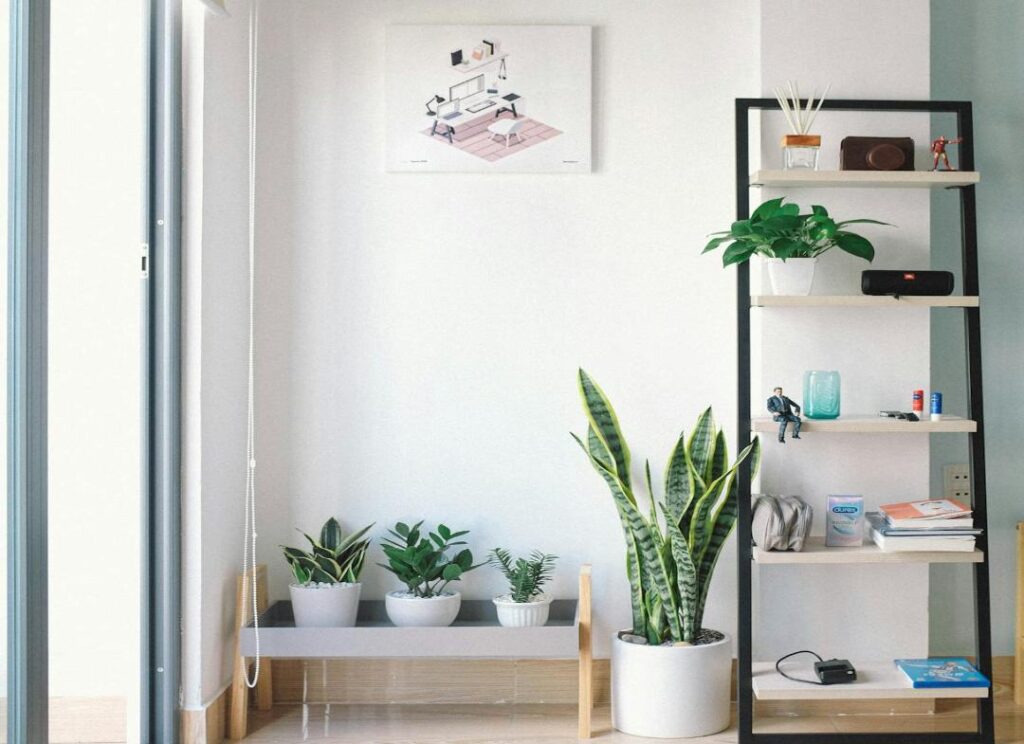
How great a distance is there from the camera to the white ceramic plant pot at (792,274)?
8.47ft

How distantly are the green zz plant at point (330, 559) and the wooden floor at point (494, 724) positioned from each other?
38 centimetres

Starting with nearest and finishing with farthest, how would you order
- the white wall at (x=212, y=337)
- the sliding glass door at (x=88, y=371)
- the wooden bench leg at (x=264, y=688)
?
the sliding glass door at (x=88, y=371) < the white wall at (x=212, y=337) < the wooden bench leg at (x=264, y=688)

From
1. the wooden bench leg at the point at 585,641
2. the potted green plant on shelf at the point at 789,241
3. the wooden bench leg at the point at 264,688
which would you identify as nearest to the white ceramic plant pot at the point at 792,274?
the potted green plant on shelf at the point at 789,241

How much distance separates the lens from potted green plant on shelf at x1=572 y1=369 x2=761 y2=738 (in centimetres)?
259

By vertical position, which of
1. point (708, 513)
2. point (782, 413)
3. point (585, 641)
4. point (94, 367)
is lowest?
point (585, 641)

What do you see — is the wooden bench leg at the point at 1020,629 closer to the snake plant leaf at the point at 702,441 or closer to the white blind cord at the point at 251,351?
the snake plant leaf at the point at 702,441

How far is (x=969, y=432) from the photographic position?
2.58 meters

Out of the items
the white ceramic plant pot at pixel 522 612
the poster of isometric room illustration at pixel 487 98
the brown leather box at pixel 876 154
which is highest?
the poster of isometric room illustration at pixel 487 98

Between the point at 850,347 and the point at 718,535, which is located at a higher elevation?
the point at 850,347

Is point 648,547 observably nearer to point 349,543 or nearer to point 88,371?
point 349,543

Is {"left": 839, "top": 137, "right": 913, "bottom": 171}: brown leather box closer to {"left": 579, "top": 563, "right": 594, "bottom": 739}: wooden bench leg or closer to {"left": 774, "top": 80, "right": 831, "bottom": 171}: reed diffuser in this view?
{"left": 774, "top": 80, "right": 831, "bottom": 171}: reed diffuser

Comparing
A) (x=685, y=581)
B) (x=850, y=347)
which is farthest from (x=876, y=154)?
(x=685, y=581)

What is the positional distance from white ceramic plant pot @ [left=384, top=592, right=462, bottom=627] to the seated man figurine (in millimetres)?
948

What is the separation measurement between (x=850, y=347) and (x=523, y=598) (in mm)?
1109
